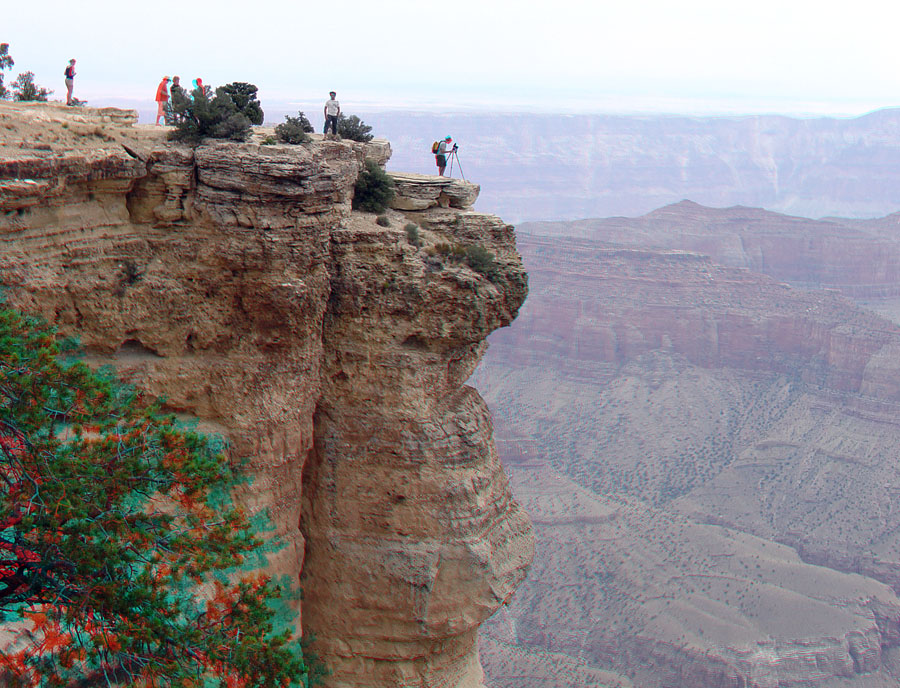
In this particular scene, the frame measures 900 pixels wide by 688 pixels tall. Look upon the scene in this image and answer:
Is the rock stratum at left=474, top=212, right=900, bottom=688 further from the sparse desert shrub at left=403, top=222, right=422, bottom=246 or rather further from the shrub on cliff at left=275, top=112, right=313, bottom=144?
the shrub on cliff at left=275, top=112, right=313, bottom=144

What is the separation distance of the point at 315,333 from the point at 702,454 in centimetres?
7475

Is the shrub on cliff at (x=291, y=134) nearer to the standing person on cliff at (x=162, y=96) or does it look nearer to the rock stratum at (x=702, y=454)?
the standing person on cliff at (x=162, y=96)

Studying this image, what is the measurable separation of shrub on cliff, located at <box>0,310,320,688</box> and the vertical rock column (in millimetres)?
5130

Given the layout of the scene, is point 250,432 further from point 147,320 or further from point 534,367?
point 534,367

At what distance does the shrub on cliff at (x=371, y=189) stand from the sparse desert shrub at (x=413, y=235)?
724mm

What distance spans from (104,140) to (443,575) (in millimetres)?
10300

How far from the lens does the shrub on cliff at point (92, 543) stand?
11.0m

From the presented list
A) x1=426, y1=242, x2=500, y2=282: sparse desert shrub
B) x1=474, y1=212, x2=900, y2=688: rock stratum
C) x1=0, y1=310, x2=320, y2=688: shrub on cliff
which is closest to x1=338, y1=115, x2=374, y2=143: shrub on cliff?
x1=426, y1=242, x2=500, y2=282: sparse desert shrub

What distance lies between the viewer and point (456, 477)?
1803 centimetres

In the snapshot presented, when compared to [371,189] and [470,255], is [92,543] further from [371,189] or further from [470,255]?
[470,255]

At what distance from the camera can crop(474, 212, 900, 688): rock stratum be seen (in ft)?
180

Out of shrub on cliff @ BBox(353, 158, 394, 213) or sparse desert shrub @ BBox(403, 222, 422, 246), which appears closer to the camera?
sparse desert shrub @ BBox(403, 222, 422, 246)

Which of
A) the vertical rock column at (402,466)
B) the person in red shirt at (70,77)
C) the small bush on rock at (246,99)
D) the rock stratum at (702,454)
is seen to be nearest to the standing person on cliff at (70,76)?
the person in red shirt at (70,77)

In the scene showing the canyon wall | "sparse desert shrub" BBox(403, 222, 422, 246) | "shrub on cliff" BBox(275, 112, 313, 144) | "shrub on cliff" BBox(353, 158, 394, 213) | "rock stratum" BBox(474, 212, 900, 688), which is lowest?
"rock stratum" BBox(474, 212, 900, 688)
